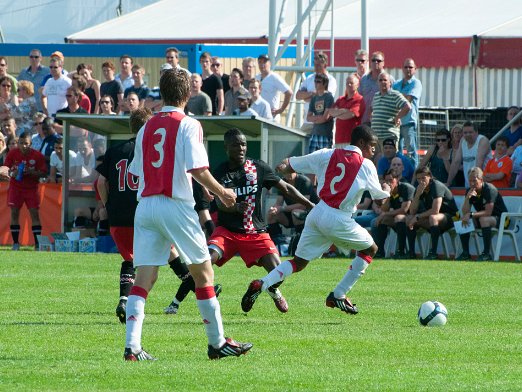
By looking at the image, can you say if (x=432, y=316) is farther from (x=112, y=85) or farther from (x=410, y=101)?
(x=112, y=85)

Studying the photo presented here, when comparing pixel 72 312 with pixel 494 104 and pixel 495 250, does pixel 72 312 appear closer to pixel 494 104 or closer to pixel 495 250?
pixel 495 250

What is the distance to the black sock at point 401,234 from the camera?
20.3 metres

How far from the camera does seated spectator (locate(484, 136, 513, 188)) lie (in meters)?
20.4

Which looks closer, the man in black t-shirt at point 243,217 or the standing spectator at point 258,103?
the man in black t-shirt at point 243,217

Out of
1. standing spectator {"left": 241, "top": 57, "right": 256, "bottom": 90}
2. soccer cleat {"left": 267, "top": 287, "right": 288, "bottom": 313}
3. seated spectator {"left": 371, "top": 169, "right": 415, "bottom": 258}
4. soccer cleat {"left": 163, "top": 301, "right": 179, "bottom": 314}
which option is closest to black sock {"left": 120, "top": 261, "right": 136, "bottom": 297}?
soccer cleat {"left": 163, "top": 301, "right": 179, "bottom": 314}

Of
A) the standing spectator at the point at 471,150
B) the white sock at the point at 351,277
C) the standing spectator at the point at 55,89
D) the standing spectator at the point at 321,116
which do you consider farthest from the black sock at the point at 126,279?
the standing spectator at the point at 55,89

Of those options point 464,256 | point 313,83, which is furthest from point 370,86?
point 464,256

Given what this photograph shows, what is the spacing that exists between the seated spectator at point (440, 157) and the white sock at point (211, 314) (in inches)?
516

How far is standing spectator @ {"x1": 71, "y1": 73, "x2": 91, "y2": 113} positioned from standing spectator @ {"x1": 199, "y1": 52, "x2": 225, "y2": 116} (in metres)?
2.28

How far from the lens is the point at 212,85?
22.5m

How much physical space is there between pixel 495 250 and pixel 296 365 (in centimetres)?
1262

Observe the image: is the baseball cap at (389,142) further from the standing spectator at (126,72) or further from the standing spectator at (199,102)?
the standing spectator at (126,72)

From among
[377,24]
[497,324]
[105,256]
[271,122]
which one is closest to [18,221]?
[105,256]

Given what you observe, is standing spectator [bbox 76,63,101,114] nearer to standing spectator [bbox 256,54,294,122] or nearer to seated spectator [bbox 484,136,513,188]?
standing spectator [bbox 256,54,294,122]
